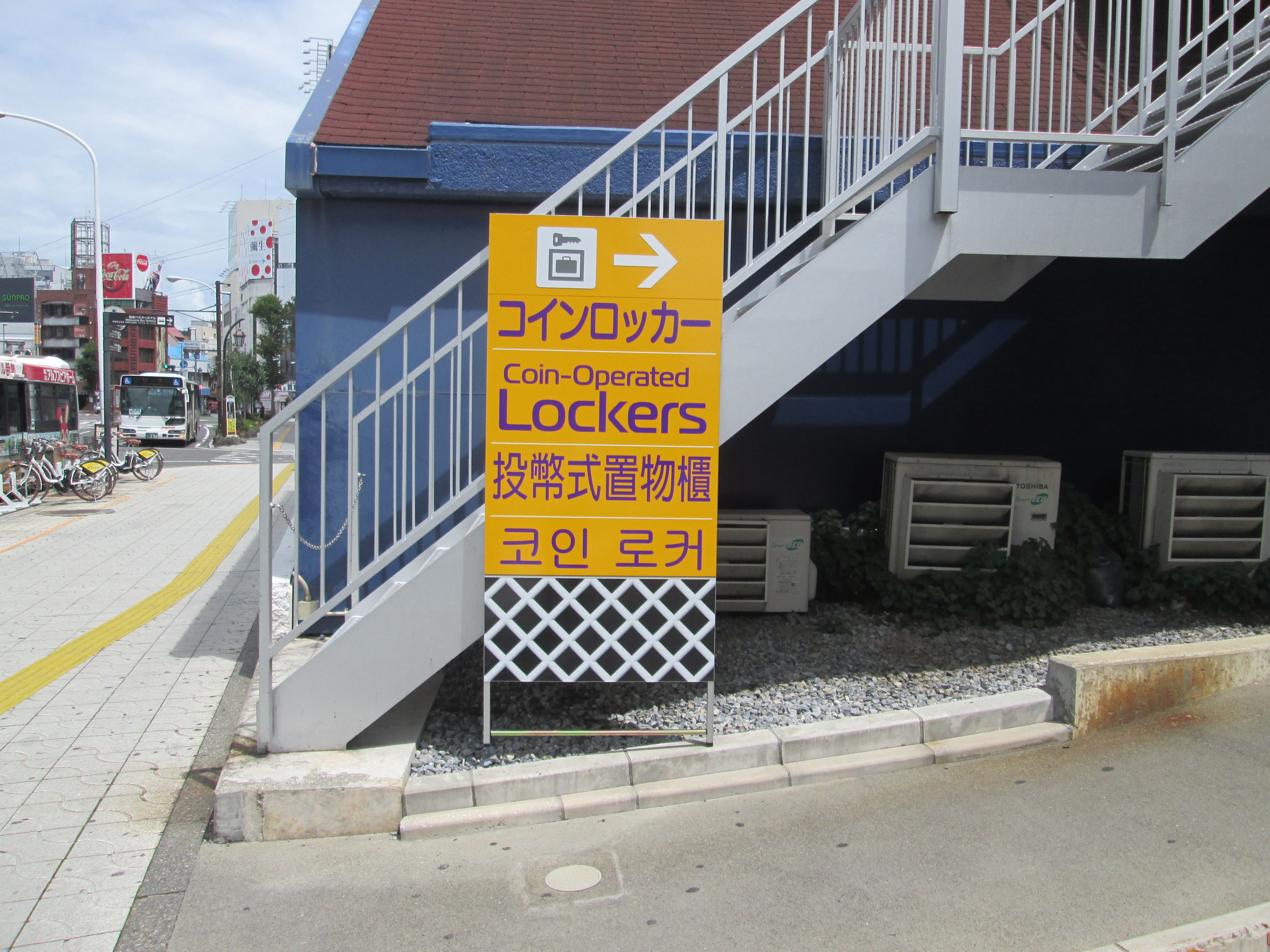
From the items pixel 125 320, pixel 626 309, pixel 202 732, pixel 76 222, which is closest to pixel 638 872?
pixel 626 309

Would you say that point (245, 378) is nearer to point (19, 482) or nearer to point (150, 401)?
point (150, 401)

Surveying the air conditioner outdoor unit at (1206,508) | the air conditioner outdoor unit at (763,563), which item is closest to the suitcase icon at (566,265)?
the air conditioner outdoor unit at (763,563)

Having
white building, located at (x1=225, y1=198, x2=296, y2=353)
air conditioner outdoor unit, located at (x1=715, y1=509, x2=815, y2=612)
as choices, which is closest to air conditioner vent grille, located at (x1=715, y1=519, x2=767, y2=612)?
air conditioner outdoor unit, located at (x1=715, y1=509, x2=815, y2=612)

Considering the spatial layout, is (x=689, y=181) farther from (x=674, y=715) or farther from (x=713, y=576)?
(x=674, y=715)

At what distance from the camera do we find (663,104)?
726 cm

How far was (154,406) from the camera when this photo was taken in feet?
115

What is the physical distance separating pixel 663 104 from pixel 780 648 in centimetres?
435

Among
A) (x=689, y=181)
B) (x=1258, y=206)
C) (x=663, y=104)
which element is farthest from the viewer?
(x=663, y=104)

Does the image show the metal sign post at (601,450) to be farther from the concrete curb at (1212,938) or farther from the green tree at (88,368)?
the green tree at (88,368)

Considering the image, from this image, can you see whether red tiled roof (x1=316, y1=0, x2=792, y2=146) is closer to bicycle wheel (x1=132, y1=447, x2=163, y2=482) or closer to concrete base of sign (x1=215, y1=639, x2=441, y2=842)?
concrete base of sign (x1=215, y1=639, x2=441, y2=842)

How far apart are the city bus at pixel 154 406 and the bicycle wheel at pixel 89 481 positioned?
2046 centimetres

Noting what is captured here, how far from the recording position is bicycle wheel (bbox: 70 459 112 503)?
15664mm

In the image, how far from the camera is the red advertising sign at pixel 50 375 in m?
16.9

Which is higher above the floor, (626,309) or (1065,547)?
(626,309)
